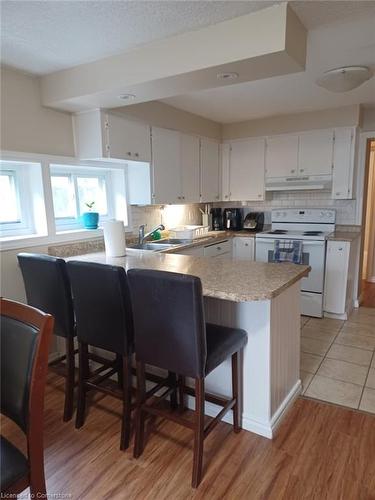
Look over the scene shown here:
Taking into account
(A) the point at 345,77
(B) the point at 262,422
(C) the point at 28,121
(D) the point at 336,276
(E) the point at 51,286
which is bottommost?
(B) the point at 262,422

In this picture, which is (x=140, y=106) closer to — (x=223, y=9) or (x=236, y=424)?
(x=223, y=9)

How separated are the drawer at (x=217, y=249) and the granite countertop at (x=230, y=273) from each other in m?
1.14

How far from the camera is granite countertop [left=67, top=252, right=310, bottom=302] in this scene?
164 centimetres

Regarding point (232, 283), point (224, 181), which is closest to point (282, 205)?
point (224, 181)

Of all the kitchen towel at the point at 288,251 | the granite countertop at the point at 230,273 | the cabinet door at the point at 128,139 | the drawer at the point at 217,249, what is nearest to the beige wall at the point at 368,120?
the kitchen towel at the point at 288,251

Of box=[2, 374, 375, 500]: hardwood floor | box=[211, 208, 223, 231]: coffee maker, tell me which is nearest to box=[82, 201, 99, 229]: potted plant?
box=[2, 374, 375, 500]: hardwood floor

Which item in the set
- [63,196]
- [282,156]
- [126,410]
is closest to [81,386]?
[126,410]

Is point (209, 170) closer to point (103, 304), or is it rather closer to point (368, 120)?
point (368, 120)

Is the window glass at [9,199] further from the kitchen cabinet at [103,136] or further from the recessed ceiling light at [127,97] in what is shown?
the recessed ceiling light at [127,97]

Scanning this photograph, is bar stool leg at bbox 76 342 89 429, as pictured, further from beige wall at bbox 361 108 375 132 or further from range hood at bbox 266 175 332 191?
beige wall at bbox 361 108 375 132

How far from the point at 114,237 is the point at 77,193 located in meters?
0.78

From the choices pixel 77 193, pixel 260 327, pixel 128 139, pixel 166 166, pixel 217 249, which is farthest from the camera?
pixel 217 249

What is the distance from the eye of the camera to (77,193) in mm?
3152

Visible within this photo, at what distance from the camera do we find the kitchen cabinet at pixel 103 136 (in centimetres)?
276
